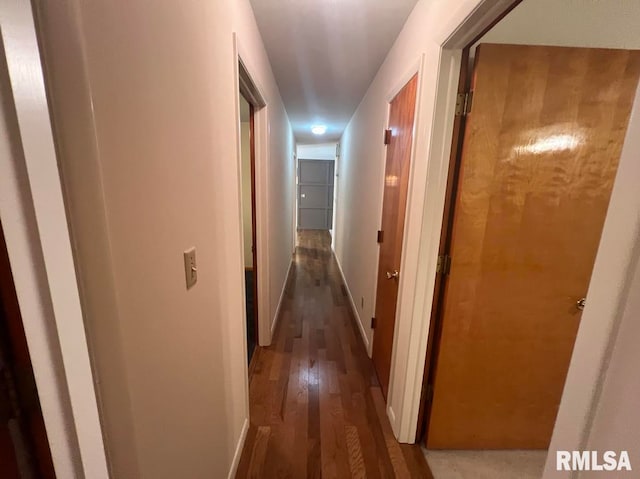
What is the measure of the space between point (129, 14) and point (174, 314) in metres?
0.70

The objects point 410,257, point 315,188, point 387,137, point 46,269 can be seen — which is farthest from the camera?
point 315,188

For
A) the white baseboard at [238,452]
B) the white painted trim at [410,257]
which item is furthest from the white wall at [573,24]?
the white baseboard at [238,452]

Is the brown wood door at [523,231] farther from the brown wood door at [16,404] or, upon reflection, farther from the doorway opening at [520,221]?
the brown wood door at [16,404]

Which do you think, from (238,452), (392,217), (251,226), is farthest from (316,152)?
(238,452)

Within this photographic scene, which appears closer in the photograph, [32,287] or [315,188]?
[32,287]

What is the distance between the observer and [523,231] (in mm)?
1219

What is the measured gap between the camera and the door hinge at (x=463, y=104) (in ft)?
3.73

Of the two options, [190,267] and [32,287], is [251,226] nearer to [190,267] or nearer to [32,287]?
[190,267]

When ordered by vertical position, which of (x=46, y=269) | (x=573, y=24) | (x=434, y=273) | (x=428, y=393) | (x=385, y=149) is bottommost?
(x=428, y=393)

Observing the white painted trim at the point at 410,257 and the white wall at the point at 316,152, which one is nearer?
the white painted trim at the point at 410,257

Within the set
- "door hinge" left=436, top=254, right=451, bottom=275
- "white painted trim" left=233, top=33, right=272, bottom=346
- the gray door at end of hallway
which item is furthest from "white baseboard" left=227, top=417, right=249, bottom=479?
the gray door at end of hallway

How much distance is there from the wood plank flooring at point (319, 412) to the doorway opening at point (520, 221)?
0.30 meters

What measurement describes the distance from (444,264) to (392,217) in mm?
547

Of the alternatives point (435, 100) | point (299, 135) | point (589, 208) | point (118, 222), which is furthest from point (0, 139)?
point (299, 135)
